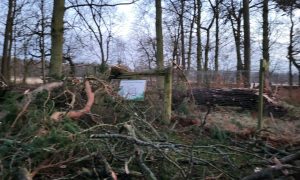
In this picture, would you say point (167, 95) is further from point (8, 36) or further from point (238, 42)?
point (238, 42)

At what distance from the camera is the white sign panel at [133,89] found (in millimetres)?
8898

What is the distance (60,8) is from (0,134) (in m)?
8.91

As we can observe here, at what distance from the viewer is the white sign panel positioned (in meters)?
8.90

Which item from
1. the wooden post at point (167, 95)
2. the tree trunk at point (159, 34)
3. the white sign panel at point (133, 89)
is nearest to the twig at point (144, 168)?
the white sign panel at point (133, 89)

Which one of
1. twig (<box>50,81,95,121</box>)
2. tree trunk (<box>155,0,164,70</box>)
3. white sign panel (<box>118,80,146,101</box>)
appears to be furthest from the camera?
tree trunk (<box>155,0,164,70</box>)

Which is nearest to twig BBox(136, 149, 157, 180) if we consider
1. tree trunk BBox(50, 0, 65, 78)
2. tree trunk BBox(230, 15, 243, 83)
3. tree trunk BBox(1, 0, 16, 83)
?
tree trunk BBox(50, 0, 65, 78)

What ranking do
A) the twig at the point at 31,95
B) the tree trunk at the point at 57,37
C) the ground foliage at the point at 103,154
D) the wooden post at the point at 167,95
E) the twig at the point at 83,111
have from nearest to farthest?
the ground foliage at the point at 103,154 < the twig at the point at 31,95 < the twig at the point at 83,111 < the wooden post at the point at 167,95 < the tree trunk at the point at 57,37

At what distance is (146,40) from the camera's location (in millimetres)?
42156

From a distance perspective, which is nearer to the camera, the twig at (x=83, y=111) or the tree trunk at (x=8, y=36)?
the twig at (x=83, y=111)

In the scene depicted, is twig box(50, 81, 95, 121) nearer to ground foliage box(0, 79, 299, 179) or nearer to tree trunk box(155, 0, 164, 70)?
ground foliage box(0, 79, 299, 179)

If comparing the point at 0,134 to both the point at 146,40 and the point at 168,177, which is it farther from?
the point at 146,40

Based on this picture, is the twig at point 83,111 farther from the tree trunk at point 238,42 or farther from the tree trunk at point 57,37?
the tree trunk at point 238,42

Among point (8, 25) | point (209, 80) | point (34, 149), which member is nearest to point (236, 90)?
point (209, 80)

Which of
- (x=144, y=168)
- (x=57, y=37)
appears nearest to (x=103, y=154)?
(x=144, y=168)
